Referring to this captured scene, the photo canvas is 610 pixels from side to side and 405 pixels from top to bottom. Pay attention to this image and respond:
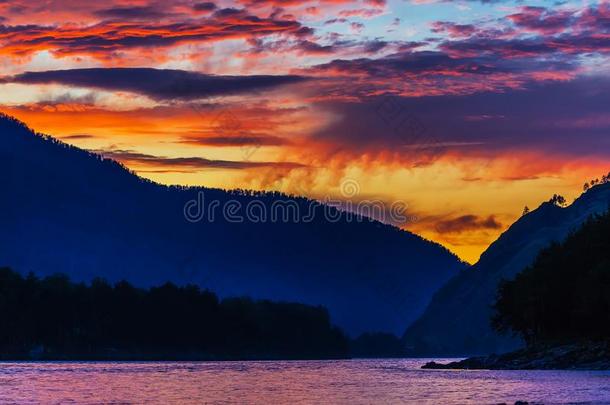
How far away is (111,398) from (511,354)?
2894 inches

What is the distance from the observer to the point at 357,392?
329ft

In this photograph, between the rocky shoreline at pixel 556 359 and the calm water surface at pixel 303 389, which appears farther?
the rocky shoreline at pixel 556 359

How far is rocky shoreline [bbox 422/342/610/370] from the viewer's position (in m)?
128

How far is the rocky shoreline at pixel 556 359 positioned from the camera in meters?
128

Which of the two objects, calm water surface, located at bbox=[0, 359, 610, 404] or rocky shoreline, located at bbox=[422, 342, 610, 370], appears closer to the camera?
calm water surface, located at bbox=[0, 359, 610, 404]

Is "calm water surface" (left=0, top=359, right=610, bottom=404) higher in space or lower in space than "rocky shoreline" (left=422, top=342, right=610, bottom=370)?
lower

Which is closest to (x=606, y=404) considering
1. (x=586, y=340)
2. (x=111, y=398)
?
(x=111, y=398)

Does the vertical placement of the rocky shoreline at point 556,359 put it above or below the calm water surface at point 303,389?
above

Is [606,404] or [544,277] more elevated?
[544,277]

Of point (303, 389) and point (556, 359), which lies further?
point (556, 359)

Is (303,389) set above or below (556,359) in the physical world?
below

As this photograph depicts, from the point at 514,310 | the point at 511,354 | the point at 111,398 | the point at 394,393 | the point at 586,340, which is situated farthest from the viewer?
the point at 514,310

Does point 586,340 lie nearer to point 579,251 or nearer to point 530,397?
point 579,251

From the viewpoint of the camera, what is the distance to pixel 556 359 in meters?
134
